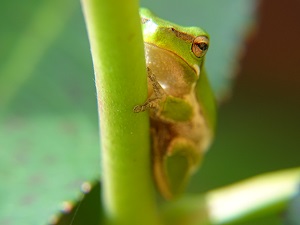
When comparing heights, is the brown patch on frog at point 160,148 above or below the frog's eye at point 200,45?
below

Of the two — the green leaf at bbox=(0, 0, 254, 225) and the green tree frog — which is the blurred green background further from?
the green tree frog

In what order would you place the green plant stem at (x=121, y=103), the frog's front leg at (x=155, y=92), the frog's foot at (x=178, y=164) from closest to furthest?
the green plant stem at (x=121, y=103)
the frog's front leg at (x=155, y=92)
the frog's foot at (x=178, y=164)

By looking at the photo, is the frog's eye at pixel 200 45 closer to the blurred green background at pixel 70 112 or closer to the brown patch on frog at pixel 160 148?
the brown patch on frog at pixel 160 148

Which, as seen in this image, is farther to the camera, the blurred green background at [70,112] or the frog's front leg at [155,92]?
the blurred green background at [70,112]

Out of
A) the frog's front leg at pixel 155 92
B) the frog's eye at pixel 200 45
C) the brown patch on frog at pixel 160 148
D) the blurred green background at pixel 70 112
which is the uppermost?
the frog's eye at pixel 200 45

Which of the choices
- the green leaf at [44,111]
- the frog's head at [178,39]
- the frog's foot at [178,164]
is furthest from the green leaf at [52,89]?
the frog's head at [178,39]

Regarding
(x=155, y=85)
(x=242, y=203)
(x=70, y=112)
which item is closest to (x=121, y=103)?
(x=155, y=85)

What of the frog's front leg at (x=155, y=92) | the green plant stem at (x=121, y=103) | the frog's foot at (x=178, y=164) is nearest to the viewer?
the green plant stem at (x=121, y=103)

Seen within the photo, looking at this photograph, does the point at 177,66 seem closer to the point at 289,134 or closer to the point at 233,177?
the point at 233,177

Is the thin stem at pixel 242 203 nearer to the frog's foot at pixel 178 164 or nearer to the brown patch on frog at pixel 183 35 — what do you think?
the frog's foot at pixel 178 164

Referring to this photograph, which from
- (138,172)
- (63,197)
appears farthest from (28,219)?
(138,172)

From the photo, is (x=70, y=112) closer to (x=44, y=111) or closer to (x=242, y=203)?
(x=44, y=111)
